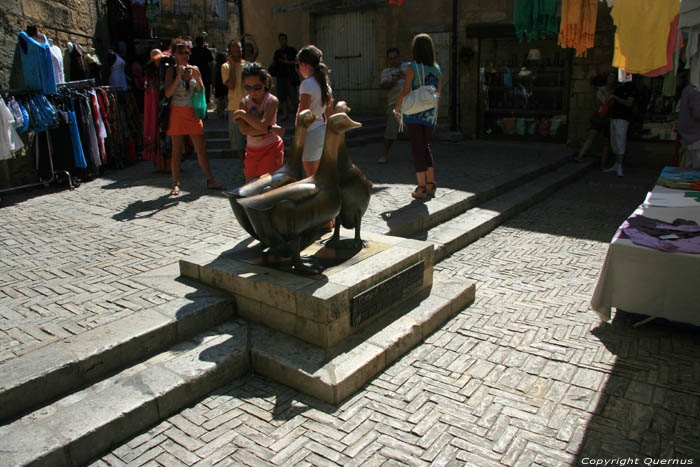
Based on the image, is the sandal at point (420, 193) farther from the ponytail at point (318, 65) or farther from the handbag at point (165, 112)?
the handbag at point (165, 112)

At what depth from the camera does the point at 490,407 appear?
10.9ft

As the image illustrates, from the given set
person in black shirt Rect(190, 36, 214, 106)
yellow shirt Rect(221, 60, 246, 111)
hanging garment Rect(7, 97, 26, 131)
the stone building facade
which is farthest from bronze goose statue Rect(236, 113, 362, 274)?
the stone building facade

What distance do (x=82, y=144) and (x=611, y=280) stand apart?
7.96 m

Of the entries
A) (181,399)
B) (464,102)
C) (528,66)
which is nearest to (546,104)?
(528,66)

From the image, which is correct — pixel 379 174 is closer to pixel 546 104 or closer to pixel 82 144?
pixel 82 144

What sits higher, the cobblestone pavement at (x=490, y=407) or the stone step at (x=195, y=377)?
the stone step at (x=195, y=377)

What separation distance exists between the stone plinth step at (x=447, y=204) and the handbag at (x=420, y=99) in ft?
4.02

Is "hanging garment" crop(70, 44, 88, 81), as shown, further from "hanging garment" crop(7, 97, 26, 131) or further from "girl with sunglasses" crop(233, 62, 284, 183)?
"girl with sunglasses" crop(233, 62, 284, 183)

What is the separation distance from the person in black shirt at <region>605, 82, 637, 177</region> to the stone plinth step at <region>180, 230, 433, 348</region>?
769 cm

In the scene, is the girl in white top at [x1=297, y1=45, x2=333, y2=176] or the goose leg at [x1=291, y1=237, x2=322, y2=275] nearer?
the goose leg at [x1=291, y1=237, x2=322, y2=275]

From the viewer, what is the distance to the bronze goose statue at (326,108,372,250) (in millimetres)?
4203

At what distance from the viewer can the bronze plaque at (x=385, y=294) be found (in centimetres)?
382

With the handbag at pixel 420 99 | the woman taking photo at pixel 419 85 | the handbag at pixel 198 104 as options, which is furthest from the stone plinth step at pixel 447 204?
the handbag at pixel 198 104

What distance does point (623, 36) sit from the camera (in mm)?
5152
